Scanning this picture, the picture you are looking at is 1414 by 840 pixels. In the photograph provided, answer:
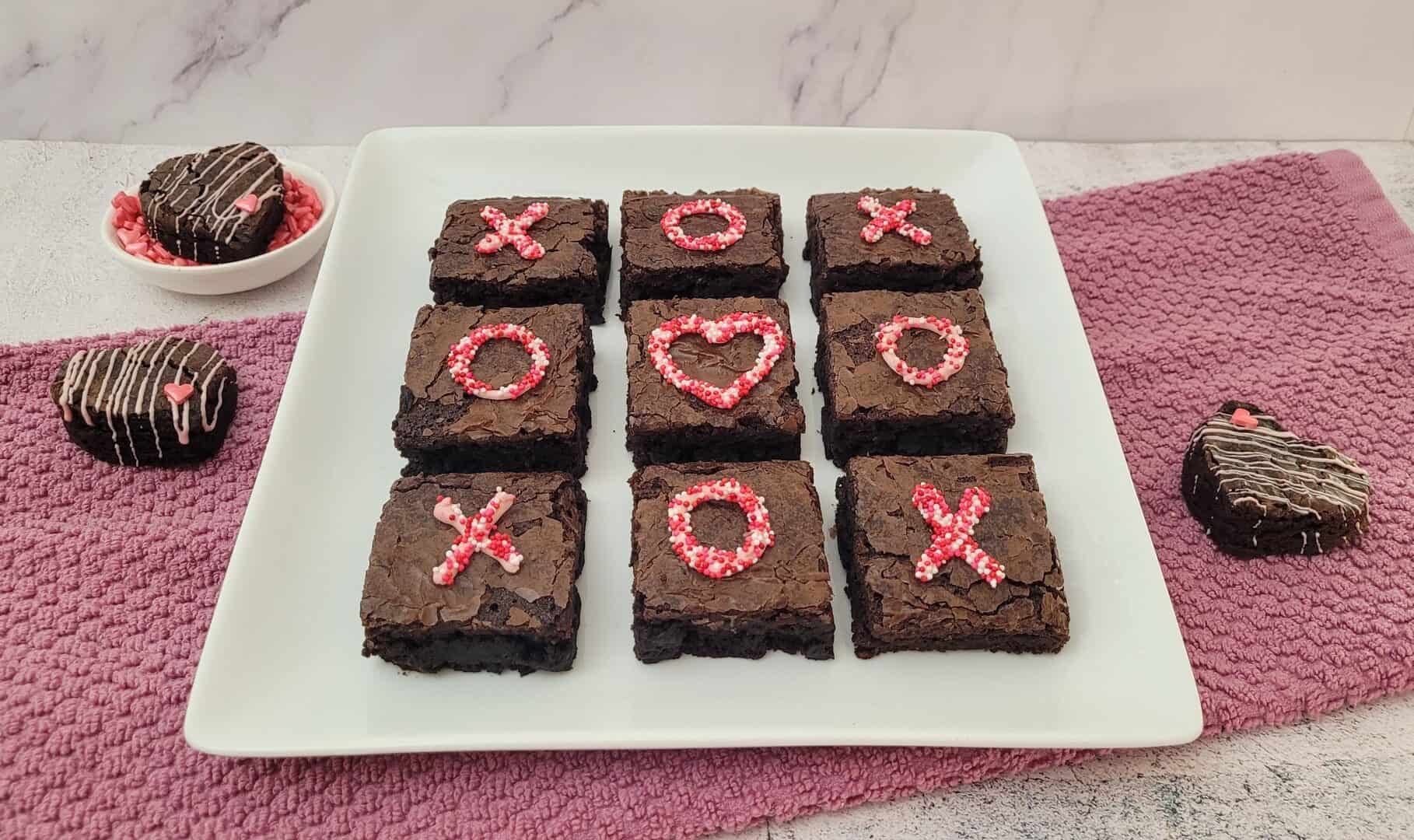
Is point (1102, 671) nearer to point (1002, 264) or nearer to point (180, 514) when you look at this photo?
point (1002, 264)

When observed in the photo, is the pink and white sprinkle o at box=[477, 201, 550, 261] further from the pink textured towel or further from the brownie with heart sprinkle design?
the brownie with heart sprinkle design

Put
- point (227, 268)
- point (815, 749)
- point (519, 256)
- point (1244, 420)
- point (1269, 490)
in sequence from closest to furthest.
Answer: point (815, 749)
point (1269, 490)
point (1244, 420)
point (519, 256)
point (227, 268)

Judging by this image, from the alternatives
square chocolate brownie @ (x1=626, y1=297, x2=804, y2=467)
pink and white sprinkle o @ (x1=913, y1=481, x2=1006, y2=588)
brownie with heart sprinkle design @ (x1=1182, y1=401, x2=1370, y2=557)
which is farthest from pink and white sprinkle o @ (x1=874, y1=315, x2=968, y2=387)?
brownie with heart sprinkle design @ (x1=1182, y1=401, x2=1370, y2=557)

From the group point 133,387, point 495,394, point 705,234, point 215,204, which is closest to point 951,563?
point 495,394

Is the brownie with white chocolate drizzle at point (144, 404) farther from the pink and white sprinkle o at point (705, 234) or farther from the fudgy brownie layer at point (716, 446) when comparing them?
the pink and white sprinkle o at point (705, 234)

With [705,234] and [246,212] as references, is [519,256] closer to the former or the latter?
[705,234]

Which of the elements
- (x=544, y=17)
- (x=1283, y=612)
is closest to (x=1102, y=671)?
(x=1283, y=612)
